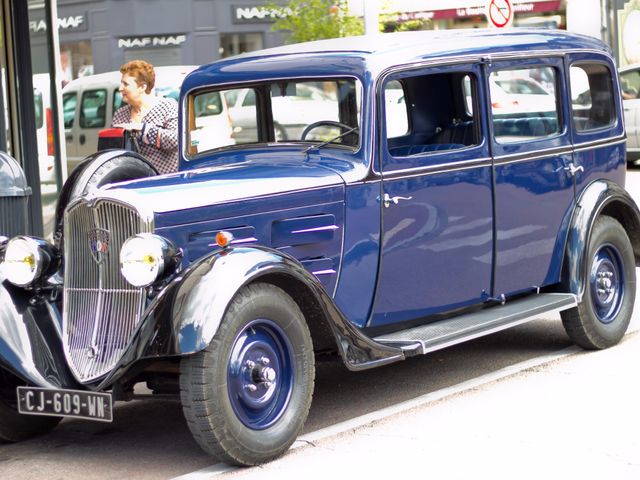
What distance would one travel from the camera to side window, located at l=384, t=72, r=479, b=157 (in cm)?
674

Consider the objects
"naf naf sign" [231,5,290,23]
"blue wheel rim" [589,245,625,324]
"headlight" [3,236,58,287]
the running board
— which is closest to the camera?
"headlight" [3,236,58,287]

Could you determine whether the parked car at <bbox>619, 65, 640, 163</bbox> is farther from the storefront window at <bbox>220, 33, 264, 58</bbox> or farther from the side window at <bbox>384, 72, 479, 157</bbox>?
the storefront window at <bbox>220, 33, 264, 58</bbox>

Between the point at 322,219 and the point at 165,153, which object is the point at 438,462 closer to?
the point at 322,219

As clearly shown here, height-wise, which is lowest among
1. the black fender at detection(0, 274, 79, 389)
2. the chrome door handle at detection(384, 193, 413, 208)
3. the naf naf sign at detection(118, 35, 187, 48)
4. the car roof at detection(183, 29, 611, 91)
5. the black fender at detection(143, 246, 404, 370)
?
the black fender at detection(0, 274, 79, 389)

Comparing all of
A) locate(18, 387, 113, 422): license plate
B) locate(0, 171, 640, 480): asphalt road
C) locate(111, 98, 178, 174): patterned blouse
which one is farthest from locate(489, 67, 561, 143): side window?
locate(18, 387, 113, 422): license plate

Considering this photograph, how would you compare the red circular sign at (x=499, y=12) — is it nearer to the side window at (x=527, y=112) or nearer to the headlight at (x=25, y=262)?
the side window at (x=527, y=112)

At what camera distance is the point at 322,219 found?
579 centimetres

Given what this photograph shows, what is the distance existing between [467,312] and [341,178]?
1316mm

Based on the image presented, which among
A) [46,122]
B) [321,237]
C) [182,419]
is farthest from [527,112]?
[46,122]

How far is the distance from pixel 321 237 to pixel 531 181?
64.0 inches

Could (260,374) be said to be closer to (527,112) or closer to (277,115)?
(277,115)

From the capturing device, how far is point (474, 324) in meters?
6.35

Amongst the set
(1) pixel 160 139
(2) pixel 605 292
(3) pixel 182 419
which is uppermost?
(1) pixel 160 139

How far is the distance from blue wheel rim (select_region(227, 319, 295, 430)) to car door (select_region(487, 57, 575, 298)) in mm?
1793
